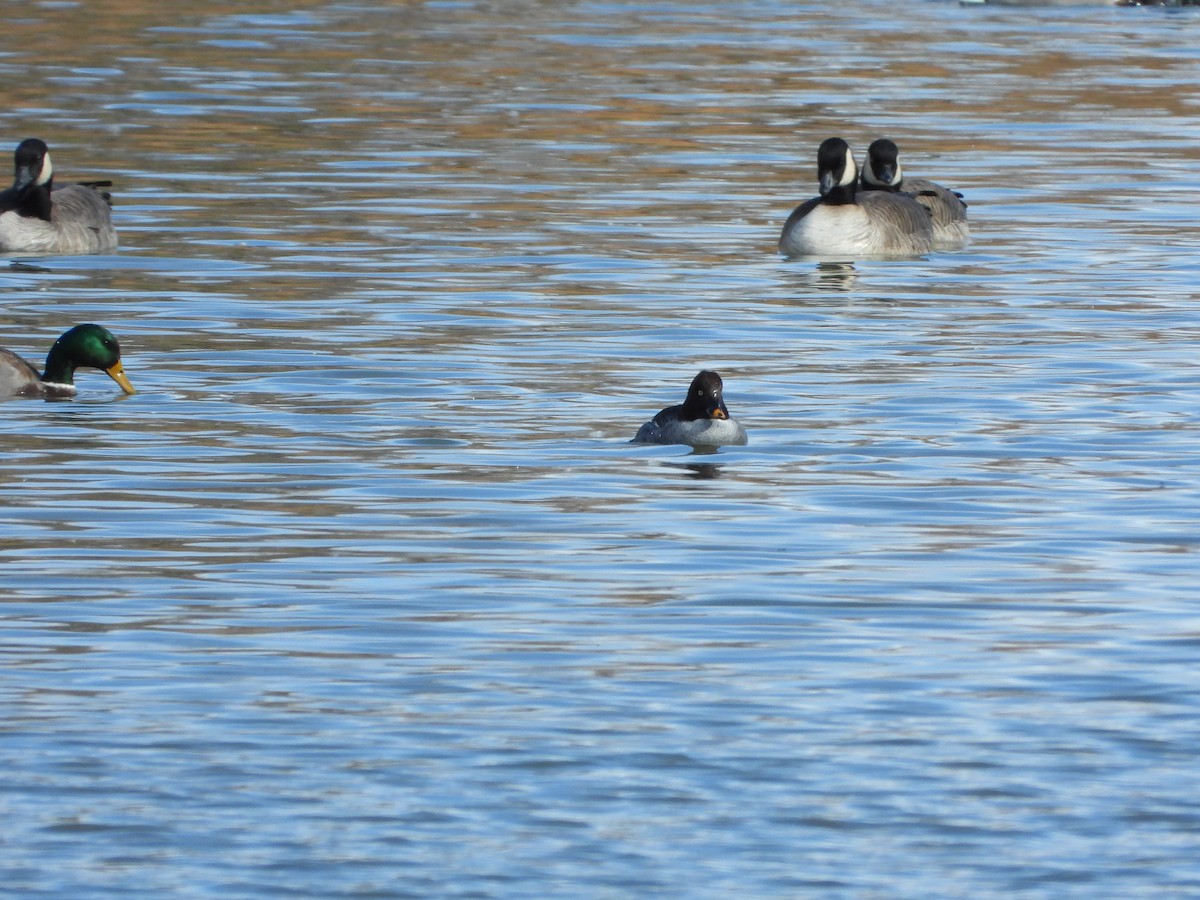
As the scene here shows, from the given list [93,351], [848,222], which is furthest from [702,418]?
[848,222]

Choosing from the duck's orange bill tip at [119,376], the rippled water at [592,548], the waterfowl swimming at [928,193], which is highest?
the waterfowl swimming at [928,193]

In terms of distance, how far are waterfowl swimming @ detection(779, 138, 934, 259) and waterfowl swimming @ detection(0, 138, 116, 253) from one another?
20.3ft

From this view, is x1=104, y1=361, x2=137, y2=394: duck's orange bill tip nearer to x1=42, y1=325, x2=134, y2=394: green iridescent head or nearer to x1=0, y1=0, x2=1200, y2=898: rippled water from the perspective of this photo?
x1=42, y1=325, x2=134, y2=394: green iridescent head

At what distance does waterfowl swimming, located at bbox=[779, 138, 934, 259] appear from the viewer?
2475 centimetres

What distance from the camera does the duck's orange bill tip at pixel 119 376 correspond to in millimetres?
17120

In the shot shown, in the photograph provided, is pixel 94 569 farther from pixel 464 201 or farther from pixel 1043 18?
pixel 1043 18

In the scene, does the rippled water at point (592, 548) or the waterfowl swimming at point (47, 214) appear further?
the waterfowl swimming at point (47, 214)

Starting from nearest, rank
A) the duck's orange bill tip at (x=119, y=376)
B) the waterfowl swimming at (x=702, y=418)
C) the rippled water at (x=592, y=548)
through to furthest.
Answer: the rippled water at (x=592, y=548) → the waterfowl swimming at (x=702, y=418) → the duck's orange bill tip at (x=119, y=376)

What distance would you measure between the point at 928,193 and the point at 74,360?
10616mm

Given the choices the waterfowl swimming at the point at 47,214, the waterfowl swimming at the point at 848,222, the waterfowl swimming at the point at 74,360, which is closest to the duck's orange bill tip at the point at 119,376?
the waterfowl swimming at the point at 74,360

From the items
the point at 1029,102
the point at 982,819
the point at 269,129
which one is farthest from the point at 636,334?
the point at 1029,102

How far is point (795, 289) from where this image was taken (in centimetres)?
2273

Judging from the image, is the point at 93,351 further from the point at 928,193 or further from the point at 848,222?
the point at 928,193

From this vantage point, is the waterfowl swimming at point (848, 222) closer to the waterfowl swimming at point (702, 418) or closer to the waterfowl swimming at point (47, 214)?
the waterfowl swimming at point (47, 214)
